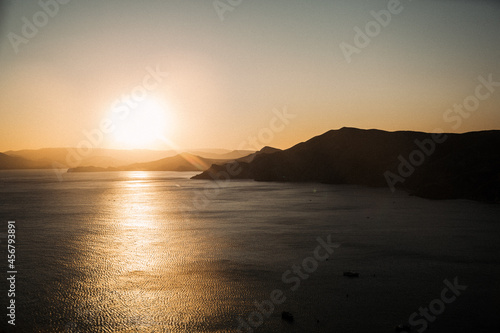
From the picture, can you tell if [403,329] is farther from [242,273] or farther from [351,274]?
[242,273]

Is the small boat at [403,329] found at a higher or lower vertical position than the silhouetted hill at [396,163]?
lower

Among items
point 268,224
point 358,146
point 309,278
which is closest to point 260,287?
point 309,278

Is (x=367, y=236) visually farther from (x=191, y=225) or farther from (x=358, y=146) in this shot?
(x=358, y=146)

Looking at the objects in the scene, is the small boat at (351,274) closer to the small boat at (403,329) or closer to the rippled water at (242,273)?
the rippled water at (242,273)

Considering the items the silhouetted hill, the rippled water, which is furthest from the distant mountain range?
the rippled water

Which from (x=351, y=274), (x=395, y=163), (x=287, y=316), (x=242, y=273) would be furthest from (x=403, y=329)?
(x=395, y=163)

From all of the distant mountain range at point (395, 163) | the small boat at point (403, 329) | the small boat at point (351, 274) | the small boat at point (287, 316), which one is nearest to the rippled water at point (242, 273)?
the small boat at point (287, 316)
